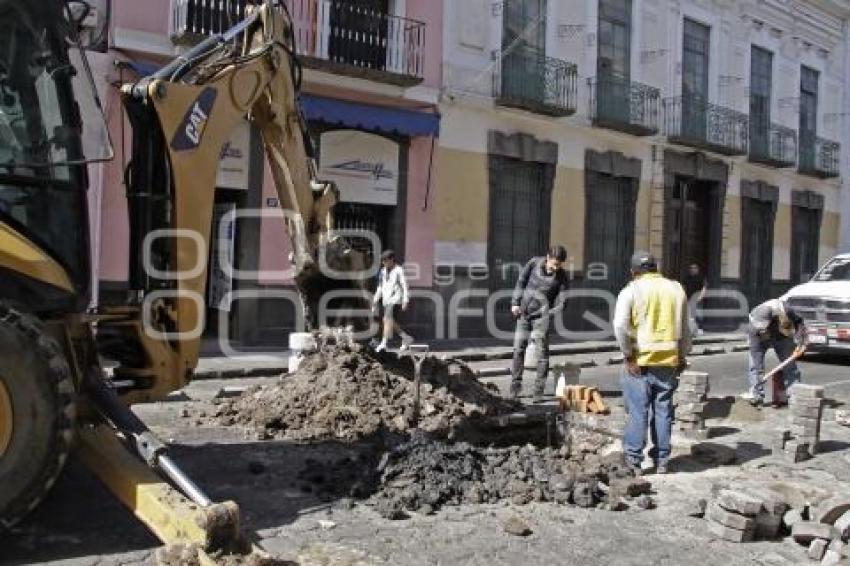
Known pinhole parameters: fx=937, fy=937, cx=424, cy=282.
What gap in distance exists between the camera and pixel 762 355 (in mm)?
11047

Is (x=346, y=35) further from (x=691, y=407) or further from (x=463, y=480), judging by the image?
(x=463, y=480)

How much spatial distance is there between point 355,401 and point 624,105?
620 inches

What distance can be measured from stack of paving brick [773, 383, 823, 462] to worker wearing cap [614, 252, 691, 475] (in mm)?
1706

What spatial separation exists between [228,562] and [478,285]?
15.0 m

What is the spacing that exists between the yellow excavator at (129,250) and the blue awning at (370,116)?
9054 mm

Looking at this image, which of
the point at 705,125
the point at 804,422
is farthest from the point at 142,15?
the point at 705,125

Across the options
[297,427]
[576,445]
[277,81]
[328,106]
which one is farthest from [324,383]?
[328,106]

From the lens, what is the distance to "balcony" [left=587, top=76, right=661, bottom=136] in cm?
2127

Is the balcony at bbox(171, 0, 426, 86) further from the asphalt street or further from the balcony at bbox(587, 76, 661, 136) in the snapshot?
the asphalt street

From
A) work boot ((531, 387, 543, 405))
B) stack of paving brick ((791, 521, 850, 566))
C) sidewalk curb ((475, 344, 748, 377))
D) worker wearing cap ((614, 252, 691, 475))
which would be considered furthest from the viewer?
sidewalk curb ((475, 344, 748, 377))

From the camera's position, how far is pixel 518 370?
Answer: 425 inches

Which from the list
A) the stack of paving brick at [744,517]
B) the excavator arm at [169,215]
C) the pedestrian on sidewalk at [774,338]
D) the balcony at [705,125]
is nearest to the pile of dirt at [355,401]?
the excavator arm at [169,215]

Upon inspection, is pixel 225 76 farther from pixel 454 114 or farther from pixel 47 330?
pixel 454 114

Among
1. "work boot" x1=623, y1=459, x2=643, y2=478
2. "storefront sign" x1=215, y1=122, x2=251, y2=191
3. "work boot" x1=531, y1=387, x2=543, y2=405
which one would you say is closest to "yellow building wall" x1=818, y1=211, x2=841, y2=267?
"storefront sign" x1=215, y1=122, x2=251, y2=191
